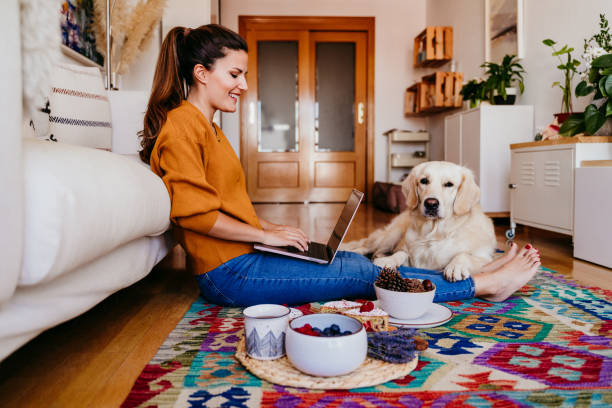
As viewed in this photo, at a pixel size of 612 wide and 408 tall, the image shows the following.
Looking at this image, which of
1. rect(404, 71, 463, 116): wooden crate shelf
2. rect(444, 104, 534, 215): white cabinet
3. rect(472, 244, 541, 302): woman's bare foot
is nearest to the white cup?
rect(472, 244, 541, 302): woman's bare foot

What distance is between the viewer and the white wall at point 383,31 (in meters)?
6.11

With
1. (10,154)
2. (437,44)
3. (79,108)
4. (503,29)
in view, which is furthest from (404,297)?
(437,44)

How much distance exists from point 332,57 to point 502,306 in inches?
211

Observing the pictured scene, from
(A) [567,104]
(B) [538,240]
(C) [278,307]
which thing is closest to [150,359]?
(C) [278,307]

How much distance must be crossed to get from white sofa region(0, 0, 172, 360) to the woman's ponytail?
38 cm

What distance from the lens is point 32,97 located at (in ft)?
2.24

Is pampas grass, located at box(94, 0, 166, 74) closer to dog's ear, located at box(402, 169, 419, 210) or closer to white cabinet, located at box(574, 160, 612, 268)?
dog's ear, located at box(402, 169, 419, 210)

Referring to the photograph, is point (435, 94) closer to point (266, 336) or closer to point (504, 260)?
point (504, 260)

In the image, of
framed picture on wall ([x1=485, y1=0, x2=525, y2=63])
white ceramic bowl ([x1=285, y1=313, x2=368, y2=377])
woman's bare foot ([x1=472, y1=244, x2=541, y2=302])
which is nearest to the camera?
white ceramic bowl ([x1=285, y1=313, x2=368, y2=377])

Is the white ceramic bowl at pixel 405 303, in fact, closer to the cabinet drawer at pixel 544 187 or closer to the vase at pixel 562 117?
the cabinet drawer at pixel 544 187

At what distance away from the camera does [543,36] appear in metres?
3.45

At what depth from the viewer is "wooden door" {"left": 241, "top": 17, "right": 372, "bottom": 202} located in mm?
6223

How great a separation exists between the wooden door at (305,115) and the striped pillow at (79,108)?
430cm

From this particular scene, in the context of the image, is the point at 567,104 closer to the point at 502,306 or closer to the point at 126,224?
the point at 502,306
